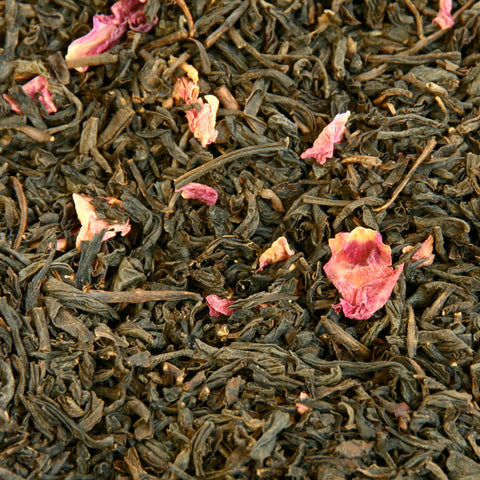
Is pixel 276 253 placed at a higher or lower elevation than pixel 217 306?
higher

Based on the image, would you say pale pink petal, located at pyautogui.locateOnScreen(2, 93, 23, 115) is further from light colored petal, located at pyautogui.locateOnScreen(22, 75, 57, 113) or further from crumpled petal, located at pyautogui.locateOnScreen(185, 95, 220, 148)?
crumpled petal, located at pyautogui.locateOnScreen(185, 95, 220, 148)

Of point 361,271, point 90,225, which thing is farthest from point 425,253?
point 90,225

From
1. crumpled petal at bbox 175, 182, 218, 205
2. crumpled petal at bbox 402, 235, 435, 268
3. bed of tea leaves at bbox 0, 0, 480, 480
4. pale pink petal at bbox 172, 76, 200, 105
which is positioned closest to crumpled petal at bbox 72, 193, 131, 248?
bed of tea leaves at bbox 0, 0, 480, 480

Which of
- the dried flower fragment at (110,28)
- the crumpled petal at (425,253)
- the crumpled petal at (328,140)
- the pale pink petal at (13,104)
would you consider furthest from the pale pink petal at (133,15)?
the crumpled petal at (425,253)

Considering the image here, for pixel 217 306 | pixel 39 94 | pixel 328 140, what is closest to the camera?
pixel 217 306

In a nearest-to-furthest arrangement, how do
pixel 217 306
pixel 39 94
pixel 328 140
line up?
1. pixel 217 306
2. pixel 328 140
3. pixel 39 94

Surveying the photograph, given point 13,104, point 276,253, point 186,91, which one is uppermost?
point 186,91

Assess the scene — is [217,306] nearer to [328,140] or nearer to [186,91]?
[328,140]
